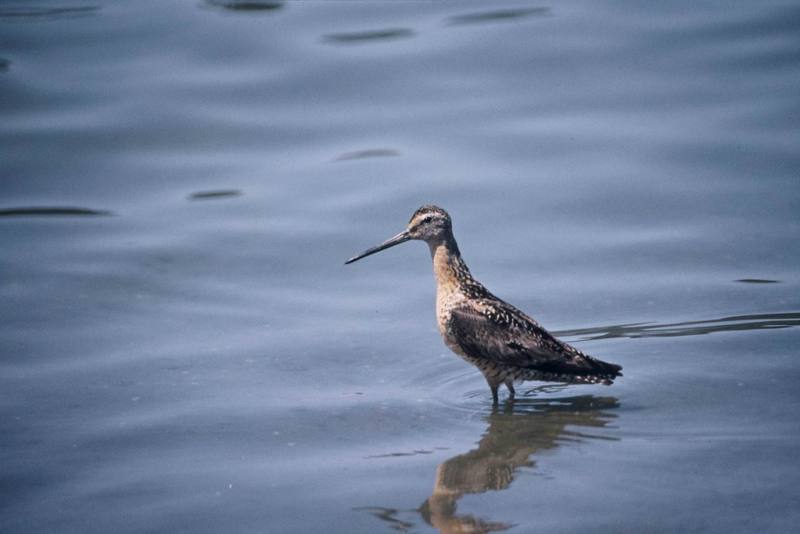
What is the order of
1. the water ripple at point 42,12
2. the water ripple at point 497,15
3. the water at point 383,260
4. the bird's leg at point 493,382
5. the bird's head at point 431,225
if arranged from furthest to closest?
the water ripple at point 42,12, the water ripple at point 497,15, the bird's head at point 431,225, the bird's leg at point 493,382, the water at point 383,260

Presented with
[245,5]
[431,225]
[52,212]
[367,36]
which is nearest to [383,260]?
[431,225]

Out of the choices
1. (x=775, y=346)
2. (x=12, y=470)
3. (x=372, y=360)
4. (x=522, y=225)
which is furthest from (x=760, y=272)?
(x=12, y=470)

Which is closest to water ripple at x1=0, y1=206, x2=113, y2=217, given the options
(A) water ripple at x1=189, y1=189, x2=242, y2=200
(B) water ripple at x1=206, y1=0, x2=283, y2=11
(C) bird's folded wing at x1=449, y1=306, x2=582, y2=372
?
(A) water ripple at x1=189, y1=189, x2=242, y2=200

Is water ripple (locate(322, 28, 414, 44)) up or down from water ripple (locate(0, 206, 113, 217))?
up

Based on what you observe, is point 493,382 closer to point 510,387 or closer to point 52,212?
point 510,387

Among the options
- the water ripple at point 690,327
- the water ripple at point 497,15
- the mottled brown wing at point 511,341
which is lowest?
the water ripple at point 690,327

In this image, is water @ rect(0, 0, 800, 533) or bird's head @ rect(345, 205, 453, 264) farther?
bird's head @ rect(345, 205, 453, 264)

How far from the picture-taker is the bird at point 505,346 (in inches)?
308

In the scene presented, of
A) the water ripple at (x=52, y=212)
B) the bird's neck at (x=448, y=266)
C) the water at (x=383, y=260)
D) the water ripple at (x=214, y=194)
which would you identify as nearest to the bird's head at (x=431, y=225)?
the bird's neck at (x=448, y=266)

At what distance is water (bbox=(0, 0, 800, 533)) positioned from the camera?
659 centimetres

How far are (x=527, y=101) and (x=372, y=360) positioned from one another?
5.50m

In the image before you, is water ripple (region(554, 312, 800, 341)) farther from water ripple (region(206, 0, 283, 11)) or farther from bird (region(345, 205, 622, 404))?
water ripple (region(206, 0, 283, 11))

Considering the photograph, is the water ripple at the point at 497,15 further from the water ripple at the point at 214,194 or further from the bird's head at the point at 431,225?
the bird's head at the point at 431,225

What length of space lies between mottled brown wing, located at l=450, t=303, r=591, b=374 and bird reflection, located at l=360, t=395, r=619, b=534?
0.28 meters
